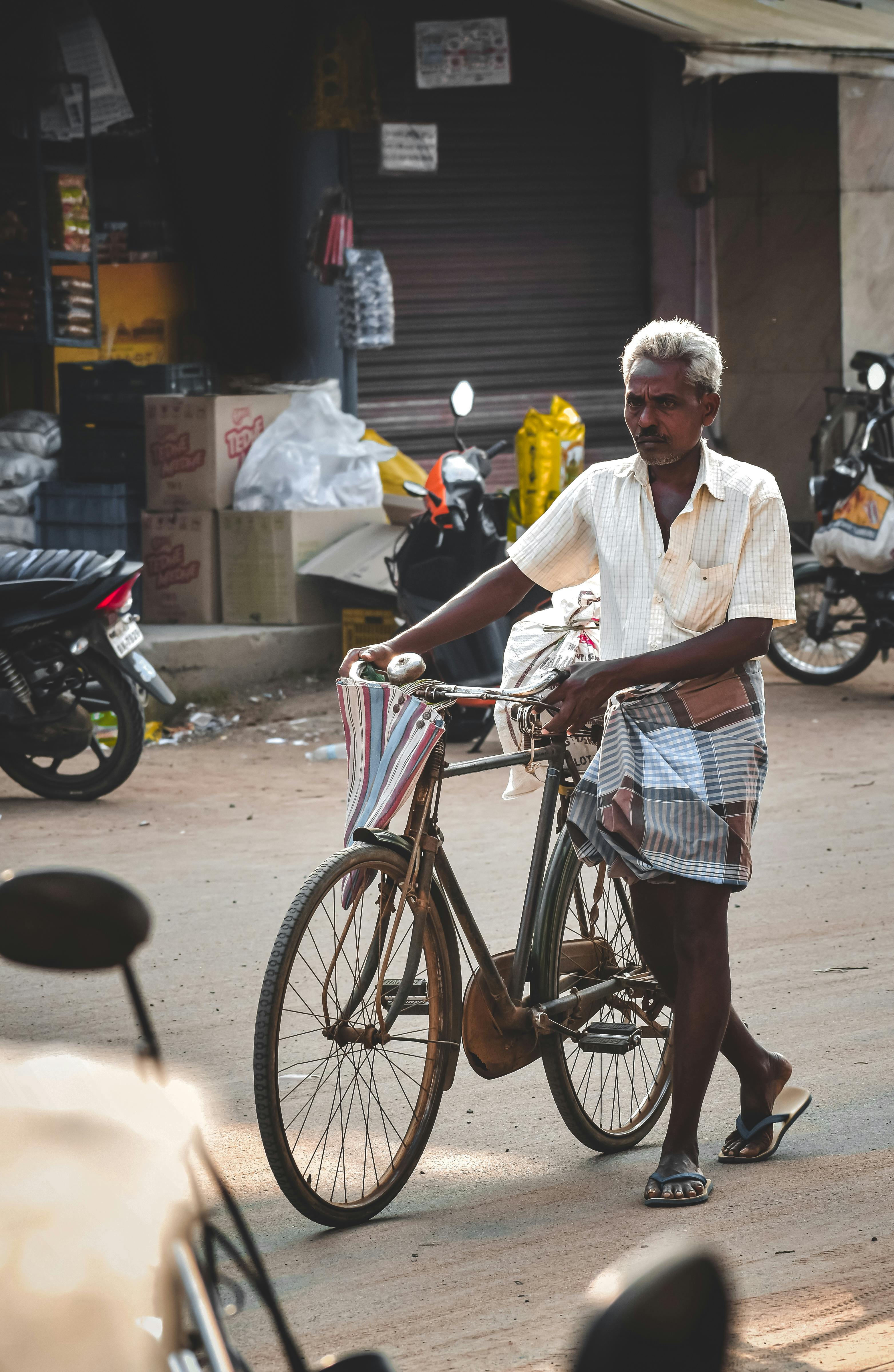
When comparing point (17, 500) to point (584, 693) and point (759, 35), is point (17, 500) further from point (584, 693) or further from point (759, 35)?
point (584, 693)

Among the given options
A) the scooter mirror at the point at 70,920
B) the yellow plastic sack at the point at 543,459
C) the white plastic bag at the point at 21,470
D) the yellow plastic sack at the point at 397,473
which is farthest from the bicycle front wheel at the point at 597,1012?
the yellow plastic sack at the point at 397,473

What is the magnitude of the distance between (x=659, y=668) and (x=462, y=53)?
9.78 meters

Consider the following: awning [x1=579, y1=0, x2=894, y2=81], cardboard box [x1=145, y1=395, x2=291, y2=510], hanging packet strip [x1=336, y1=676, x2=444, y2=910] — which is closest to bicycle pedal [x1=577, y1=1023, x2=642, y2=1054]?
hanging packet strip [x1=336, y1=676, x2=444, y2=910]

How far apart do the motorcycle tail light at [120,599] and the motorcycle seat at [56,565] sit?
0.08 meters

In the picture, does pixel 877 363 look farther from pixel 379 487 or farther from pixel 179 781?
pixel 179 781

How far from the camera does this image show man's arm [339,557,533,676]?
337 centimetres

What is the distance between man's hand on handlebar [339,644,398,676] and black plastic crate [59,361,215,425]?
7117mm

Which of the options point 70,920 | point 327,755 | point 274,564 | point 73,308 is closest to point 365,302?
point 73,308

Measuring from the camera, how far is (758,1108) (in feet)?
11.4

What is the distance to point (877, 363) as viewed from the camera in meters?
9.48

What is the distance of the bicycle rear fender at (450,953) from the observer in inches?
122

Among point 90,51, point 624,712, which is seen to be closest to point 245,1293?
point 624,712

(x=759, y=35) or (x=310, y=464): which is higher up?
(x=759, y=35)

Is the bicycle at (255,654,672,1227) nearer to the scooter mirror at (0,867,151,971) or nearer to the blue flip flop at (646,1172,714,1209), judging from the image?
the blue flip flop at (646,1172,714,1209)
